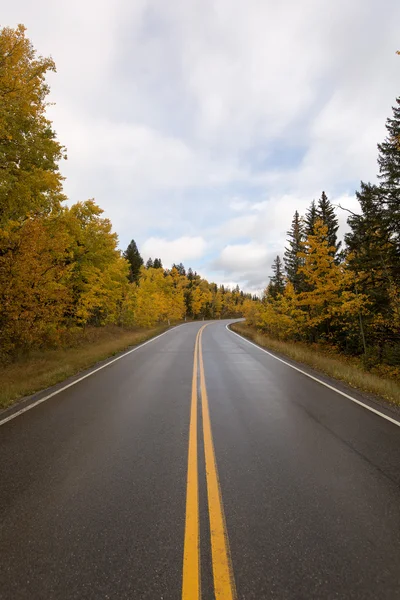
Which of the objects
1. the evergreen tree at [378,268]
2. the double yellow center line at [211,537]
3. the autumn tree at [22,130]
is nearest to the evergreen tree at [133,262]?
the evergreen tree at [378,268]

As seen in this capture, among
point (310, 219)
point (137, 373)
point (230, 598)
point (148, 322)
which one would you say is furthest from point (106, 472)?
point (148, 322)

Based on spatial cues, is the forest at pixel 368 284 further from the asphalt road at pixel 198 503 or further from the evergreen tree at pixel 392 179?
the asphalt road at pixel 198 503

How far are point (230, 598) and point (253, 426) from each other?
3349mm

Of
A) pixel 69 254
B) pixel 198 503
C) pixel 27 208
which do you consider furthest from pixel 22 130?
pixel 198 503

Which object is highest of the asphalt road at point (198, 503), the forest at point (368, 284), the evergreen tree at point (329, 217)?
the evergreen tree at point (329, 217)

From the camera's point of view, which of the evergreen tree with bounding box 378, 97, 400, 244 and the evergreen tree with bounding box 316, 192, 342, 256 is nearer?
the evergreen tree with bounding box 378, 97, 400, 244

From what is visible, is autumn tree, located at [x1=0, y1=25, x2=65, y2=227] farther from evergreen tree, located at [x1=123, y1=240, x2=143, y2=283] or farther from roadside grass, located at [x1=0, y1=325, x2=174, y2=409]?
evergreen tree, located at [x1=123, y1=240, x2=143, y2=283]

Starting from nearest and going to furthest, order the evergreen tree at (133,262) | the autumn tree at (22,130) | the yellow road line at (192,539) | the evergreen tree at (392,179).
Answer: the yellow road line at (192,539) → the autumn tree at (22,130) → the evergreen tree at (392,179) → the evergreen tree at (133,262)

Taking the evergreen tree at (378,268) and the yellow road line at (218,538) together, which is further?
the evergreen tree at (378,268)

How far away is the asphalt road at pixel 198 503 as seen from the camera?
7.08 ft

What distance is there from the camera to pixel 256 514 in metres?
2.90

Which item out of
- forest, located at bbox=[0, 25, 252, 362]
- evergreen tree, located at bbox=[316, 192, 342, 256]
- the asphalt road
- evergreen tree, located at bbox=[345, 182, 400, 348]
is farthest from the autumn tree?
evergreen tree, located at bbox=[316, 192, 342, 256]

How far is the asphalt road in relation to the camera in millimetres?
2158

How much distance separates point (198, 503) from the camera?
305cm
